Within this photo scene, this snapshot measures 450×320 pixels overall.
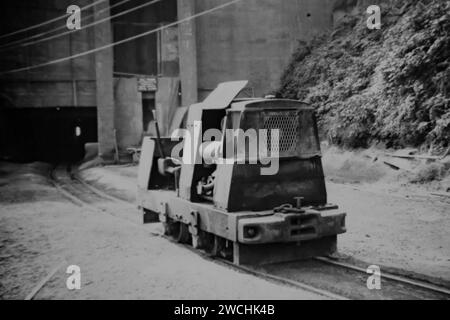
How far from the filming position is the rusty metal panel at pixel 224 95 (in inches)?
284

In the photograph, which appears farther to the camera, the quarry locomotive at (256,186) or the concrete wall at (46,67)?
the concrete wall at (46,67)

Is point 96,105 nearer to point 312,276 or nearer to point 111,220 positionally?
point 111,220

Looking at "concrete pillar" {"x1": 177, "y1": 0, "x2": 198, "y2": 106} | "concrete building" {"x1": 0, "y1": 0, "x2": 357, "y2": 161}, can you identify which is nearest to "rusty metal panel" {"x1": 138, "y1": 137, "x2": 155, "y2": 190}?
"concrete building" {"x1": 0, "y1": 0, "x2": 357, "y2": 161}

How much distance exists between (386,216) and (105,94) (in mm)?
17275

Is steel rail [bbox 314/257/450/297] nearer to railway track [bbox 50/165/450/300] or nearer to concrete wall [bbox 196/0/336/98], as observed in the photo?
railway track [bbox 50/165/450/300]

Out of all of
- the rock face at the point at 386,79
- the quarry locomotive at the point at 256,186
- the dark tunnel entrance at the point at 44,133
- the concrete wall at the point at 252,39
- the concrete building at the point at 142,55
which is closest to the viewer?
the quarry locomotive at the point at 256,186

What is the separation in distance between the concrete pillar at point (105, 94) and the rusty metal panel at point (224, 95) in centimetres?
1718

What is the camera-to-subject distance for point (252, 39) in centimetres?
2527

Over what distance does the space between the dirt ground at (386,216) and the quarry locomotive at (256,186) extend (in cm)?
125

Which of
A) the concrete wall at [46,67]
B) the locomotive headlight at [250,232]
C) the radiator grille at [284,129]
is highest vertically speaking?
the concrete wall at [46,67]

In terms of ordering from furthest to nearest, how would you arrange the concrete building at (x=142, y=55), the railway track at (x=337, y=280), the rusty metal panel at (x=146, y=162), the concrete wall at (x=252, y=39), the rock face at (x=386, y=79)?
the concrete wall at (x=252, y=39) → the concrete building at (x=142, y=55) → the rock face at (x=386, y=79) → the rusty metal panel at (x=146, y=162) → the railway track at (x=337, y=280)

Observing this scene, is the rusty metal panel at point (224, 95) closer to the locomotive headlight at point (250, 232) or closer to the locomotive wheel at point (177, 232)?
the locomotive headlight at point (250, 232)

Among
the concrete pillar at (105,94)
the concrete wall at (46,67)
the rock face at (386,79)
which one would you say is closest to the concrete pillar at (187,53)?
the concrete pillar at (105,94)

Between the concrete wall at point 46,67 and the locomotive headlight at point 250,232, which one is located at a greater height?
the concrete wall at point 46,67
